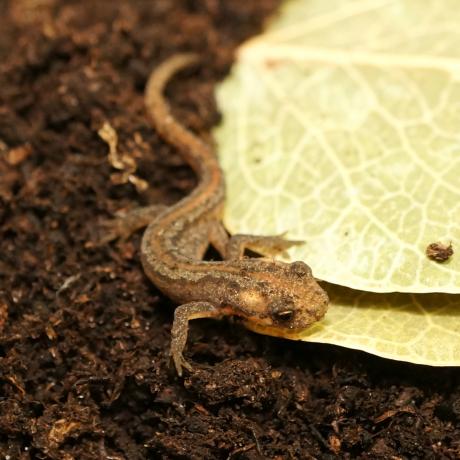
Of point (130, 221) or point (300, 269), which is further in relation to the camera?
point (130, 221)

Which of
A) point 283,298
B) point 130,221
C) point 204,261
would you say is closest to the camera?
point 283,298

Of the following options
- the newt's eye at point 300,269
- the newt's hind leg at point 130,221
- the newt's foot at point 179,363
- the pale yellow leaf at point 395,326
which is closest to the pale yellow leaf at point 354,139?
the newt's eye at point 300,269

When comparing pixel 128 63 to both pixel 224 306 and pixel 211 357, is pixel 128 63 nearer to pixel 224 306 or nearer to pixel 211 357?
pixel 224 306

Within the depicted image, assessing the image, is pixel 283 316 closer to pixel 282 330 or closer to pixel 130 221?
pixel 282 330

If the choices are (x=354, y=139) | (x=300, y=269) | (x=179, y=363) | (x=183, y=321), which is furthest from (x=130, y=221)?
(x=354, y=139)

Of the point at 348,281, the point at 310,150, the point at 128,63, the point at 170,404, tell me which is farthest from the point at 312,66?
the point at 170,404

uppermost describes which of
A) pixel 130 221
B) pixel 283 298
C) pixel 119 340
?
pixel 130 221

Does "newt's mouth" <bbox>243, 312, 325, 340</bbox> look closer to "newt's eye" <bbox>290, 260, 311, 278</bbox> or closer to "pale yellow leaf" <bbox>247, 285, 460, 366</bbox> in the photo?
"pale yellow leaf" <bbox>247, 285, 460, 366</bbox>
